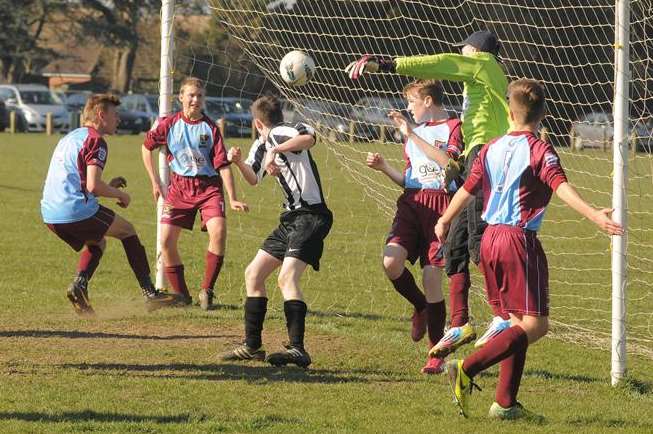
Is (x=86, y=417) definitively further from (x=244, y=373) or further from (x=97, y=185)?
(x=97, y=185)

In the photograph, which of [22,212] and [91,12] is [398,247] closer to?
[22,212]

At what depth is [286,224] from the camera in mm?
7492

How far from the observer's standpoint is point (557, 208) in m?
19.9

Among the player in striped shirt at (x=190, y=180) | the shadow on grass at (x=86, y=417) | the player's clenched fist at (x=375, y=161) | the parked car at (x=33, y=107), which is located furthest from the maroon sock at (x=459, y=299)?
the parked car at (x=33, y=107)

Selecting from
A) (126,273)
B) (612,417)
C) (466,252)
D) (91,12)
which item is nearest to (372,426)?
(612,417)

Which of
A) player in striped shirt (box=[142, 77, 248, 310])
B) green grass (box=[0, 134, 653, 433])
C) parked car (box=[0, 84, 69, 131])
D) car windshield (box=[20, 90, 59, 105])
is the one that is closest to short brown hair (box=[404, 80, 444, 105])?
green grass (box=[0, 134, 653, 433])

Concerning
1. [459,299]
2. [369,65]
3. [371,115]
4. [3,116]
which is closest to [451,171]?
[369,65]

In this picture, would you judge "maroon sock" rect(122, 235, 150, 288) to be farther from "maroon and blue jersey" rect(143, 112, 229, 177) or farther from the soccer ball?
the soccer ball

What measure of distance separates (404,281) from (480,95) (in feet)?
4.62

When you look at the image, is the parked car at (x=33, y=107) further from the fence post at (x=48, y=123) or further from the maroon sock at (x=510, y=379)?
the maroon sock at (x=510, y=379)

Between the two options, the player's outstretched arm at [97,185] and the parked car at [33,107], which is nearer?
the player's outstretched arm at [97,185]

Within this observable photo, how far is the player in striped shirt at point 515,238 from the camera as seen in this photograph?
5875 millimetres

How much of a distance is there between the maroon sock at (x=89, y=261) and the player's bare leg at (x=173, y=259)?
2.40 ft

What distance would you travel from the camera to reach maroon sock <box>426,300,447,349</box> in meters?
7.60
